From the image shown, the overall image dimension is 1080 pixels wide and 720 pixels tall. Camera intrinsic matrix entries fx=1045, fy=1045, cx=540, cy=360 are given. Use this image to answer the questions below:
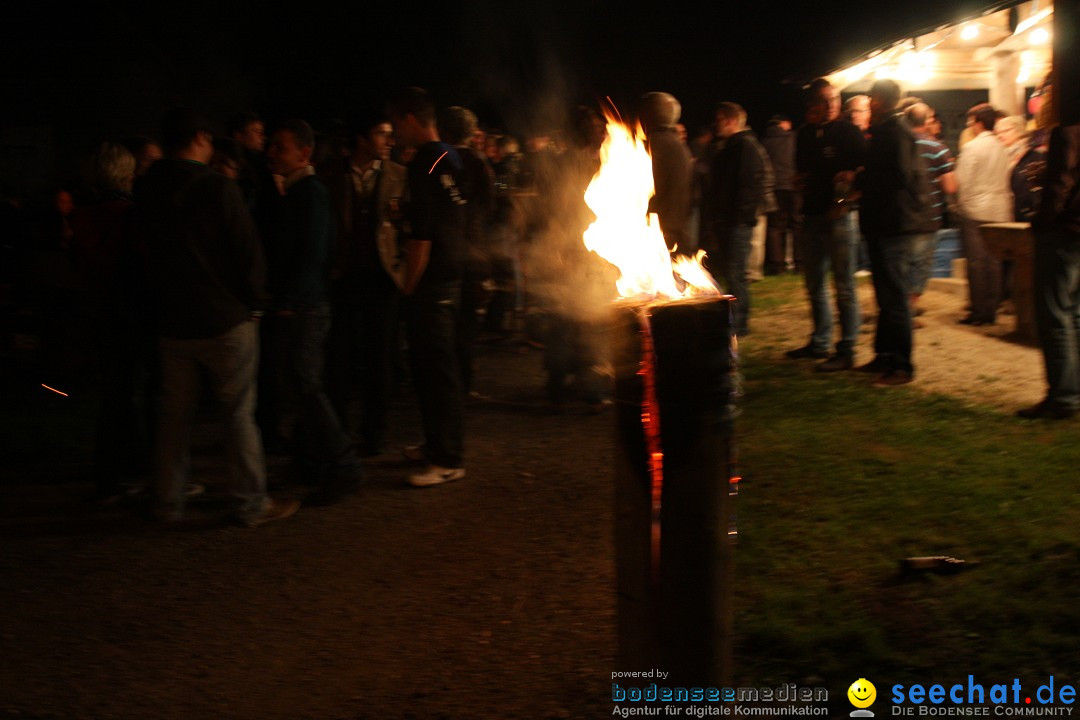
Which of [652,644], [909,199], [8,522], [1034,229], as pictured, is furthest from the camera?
[909,199]

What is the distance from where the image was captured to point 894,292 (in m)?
8.31

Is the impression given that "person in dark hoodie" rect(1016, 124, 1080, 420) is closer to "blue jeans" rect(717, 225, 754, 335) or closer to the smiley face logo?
"blue jeans" rect(717, 225, 754, 335)

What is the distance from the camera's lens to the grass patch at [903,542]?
396cm

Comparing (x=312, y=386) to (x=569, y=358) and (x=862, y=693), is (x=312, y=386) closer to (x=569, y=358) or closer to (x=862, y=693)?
(x=569, y=358)

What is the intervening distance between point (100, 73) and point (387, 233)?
1632cm

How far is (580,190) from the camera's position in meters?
8.48

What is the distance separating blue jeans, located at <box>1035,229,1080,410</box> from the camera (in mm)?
6816

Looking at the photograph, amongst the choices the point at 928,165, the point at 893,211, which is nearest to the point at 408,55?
the point at 928,165

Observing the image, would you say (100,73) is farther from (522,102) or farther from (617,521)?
(617,521)

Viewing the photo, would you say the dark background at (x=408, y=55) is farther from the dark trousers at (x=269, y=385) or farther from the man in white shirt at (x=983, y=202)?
the dark trousers at (x=269, y=385)

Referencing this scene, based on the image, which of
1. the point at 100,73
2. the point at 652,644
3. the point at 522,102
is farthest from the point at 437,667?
the point at 522,102

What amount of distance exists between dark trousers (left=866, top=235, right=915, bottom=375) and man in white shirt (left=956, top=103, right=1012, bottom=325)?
2836mm

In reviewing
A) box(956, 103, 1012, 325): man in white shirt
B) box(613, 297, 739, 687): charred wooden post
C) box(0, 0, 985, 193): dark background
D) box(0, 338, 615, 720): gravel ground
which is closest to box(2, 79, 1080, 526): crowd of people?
box(956, 103, 1012, 325): man in white shirt

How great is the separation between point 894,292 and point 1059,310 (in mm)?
1580
